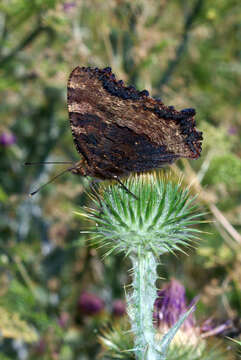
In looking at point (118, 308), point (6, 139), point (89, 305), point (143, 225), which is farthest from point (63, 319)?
point (143, 225)

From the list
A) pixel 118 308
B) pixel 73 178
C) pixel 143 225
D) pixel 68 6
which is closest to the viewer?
pixel 143 225

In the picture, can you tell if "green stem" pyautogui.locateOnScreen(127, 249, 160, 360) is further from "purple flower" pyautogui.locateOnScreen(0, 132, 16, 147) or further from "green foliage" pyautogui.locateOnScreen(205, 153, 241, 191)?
"purple flower" pyautogui.locateOnScreen(0, 132, 16, 147)

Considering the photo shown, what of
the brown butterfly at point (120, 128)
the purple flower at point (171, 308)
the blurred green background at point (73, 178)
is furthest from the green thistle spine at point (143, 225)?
the blurred green background at point (73, 178)

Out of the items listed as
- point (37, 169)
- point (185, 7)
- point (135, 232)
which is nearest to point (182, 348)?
point (135, 232)

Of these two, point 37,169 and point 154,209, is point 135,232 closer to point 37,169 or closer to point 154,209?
point 154,209

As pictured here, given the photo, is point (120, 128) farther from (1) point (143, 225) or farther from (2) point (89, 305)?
(2) point (89, 305)

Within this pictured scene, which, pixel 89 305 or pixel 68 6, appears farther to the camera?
pixel 89 305
